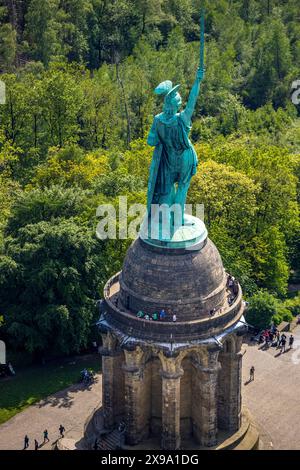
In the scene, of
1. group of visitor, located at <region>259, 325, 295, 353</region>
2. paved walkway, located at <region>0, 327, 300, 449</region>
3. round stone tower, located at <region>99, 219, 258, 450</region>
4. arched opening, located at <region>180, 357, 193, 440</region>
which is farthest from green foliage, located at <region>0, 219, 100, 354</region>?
group of visitor, located at <region>259, 325, 295, 353</region>

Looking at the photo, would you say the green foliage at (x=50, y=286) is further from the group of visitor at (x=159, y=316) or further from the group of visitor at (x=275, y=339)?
the group of visitor at (x=275, y=339)

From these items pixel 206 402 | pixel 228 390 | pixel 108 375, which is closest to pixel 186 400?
pixel 206 402

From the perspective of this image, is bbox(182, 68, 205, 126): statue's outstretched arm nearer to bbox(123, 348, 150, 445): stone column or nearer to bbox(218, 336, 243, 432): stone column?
bbox(123, 348, 150, 445): stone column

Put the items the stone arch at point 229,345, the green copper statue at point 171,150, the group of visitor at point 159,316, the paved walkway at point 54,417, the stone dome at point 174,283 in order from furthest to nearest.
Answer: the paved walkway at point 54,417, the stone arch at point 229,345, the stone dome at point 174,283, the group of visitor at point 159,316, the green copper statue at point 171,150

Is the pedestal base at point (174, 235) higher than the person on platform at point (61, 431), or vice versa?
the pedestal base at point (174, 235)

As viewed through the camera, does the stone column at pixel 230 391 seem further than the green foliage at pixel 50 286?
No

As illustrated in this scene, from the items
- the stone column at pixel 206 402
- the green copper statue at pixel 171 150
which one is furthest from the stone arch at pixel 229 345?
the green copper statue at pixel 171 150

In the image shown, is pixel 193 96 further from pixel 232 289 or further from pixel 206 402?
pixel 206 402

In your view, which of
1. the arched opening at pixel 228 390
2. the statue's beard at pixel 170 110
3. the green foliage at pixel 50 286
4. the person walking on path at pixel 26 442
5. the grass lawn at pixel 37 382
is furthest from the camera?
the green foliage at pixel 50 286
